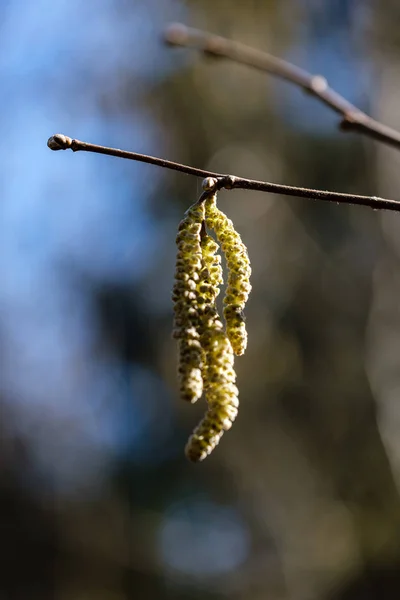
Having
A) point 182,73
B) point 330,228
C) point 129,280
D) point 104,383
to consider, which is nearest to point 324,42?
point 182,73

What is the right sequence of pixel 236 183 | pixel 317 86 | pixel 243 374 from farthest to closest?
pixel 243 374
pixel 317 86
pixel 236 183

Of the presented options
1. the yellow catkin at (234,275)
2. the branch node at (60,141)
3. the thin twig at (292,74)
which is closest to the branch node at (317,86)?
the thin twig at (292,74)

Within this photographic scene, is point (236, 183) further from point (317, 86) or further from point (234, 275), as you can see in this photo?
point (317, 86)

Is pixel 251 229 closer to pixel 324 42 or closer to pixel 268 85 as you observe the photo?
pixel 268 85

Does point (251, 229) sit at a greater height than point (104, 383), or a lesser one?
greater

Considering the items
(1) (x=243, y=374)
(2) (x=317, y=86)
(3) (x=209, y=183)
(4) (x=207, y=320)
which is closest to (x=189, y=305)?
(4) (x=207, y=320)

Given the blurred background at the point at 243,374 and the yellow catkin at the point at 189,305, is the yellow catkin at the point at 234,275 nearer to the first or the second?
the yellow catkin at the point at 189,305
